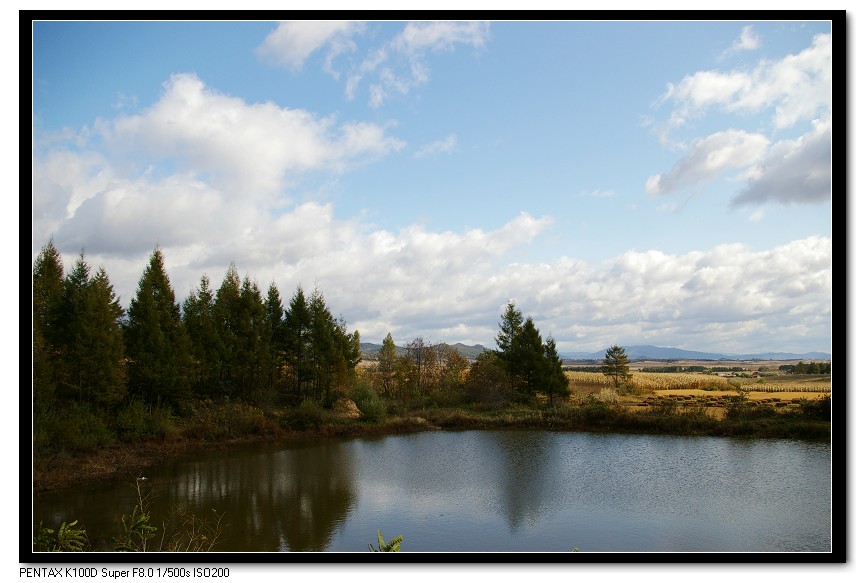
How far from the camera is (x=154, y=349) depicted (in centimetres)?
2128

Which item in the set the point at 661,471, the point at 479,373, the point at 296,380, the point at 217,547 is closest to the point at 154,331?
the point at 296,380

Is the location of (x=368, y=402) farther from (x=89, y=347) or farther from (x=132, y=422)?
(x=89, y=347)

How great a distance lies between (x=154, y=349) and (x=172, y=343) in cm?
118

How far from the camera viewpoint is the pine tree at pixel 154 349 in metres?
21.1

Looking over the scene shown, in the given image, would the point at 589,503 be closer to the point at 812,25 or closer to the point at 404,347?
the point at 812,25

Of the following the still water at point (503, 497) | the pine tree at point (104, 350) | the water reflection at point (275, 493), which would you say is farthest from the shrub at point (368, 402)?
the pine tree at point (104, 350)

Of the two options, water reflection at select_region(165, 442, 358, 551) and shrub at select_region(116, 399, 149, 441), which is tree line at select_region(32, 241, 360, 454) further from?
water reflection at select_region(165, 442, 358, 551)

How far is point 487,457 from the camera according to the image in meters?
18.2

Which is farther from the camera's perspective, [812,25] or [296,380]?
[296,380]

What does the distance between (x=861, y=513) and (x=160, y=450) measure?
20735 millimetres

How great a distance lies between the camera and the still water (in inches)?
373

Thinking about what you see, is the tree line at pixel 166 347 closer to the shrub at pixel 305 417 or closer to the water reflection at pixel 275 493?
the shrub at pixel 305 417

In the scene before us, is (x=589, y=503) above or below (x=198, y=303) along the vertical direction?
below

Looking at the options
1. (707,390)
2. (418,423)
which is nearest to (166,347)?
(418,423)
